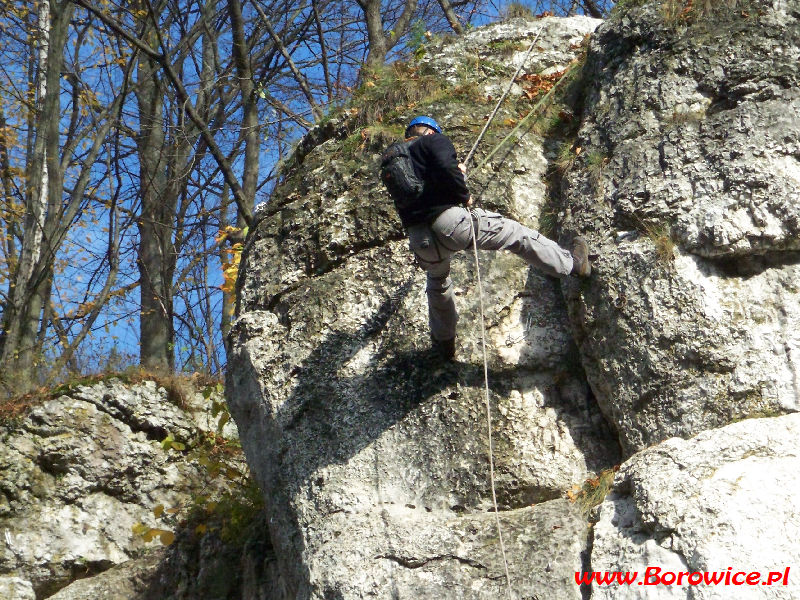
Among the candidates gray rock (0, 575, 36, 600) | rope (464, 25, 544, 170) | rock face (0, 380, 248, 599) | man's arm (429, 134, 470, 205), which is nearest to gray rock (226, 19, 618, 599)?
rope (464, 25, 544, 170)

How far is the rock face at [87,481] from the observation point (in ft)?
29.7

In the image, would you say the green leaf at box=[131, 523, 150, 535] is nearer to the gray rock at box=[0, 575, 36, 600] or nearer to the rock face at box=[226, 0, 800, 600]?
the gray rock at box=[0, 575, 36, 600]

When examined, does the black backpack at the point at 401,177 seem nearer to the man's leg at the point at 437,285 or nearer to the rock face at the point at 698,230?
the man's leg at the point at 437,285

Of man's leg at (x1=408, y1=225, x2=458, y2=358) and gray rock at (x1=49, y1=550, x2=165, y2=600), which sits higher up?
man's leg at (x1=408, y1=225, x2=458, y2=358)

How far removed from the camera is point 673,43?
6.98m

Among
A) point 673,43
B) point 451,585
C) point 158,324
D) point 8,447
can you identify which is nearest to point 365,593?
point 451,585

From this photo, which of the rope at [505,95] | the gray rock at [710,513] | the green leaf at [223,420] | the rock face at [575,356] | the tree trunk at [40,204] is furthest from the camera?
the tree trunk at [40,204]

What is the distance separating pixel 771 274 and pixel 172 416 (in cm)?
638

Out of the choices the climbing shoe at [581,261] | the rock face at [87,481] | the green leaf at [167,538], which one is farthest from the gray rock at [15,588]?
the climbing shoe at [581,261]

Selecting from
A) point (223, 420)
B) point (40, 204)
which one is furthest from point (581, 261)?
point (40, 204)

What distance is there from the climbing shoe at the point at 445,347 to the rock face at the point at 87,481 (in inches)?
164

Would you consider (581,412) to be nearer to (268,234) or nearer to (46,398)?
(268,234)

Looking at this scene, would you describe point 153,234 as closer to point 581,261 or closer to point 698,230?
point 581,261

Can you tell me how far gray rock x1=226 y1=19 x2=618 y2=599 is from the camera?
19.0 feet
